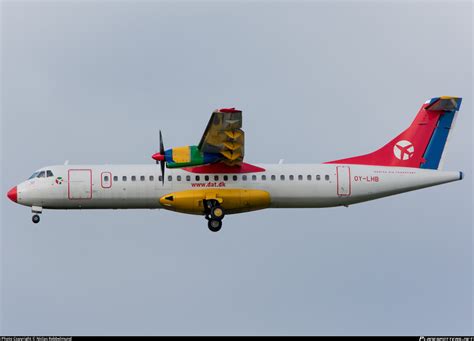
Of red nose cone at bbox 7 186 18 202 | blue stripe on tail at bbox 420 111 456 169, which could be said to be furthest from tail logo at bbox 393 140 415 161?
red nose cone at bbox 7 186 18 202

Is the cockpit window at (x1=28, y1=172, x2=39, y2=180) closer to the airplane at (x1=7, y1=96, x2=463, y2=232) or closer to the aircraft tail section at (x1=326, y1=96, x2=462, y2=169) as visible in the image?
the airplane at (x1=7, y1=96, x2=463, y2=232)

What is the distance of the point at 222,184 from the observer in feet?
108

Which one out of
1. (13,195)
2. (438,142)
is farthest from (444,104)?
(13,195)

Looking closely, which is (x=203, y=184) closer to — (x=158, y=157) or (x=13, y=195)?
(x=158, y=157)

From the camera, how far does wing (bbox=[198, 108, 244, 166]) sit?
95.8 feet

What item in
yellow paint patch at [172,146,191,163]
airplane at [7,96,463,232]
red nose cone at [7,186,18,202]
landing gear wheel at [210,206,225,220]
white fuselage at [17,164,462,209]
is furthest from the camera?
red nose cone at [7,186,18,202]

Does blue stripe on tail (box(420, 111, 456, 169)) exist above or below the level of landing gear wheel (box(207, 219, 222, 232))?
above

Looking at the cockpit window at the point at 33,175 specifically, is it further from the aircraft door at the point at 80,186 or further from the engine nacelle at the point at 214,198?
the engine nacelle at the point at 214,198

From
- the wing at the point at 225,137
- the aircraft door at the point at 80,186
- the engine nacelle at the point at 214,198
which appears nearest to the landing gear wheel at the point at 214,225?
the engine nacelle at the point at 214,198

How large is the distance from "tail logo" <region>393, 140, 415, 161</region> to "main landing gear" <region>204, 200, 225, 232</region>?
25.7 ft

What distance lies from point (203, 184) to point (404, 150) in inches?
339

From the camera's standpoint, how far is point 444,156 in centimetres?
3447

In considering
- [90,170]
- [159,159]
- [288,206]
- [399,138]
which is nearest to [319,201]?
[288,206]

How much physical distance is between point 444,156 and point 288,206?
7.02m
